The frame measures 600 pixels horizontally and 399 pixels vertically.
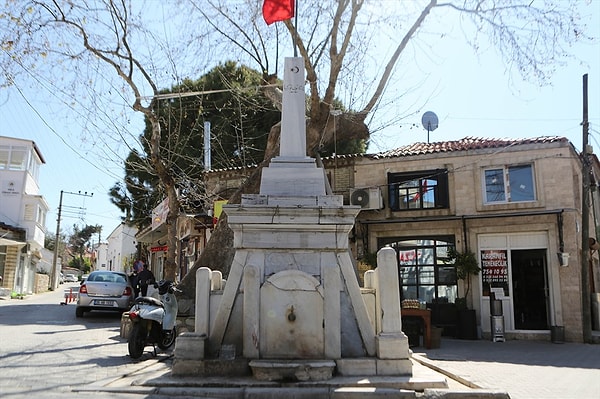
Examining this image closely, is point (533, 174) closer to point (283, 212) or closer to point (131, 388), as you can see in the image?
point (283, 212)

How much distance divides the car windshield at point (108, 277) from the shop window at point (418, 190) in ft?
28.9

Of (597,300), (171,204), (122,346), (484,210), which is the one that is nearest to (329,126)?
(171,204)

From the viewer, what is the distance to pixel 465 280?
1517 cm

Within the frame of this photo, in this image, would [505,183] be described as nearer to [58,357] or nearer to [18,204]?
[58,357]

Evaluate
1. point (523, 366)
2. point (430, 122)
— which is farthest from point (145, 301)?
point (430, 122)

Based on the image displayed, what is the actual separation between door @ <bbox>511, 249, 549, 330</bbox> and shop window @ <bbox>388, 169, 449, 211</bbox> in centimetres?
273

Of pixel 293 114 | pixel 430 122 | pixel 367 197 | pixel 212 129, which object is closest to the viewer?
pixel 293 114

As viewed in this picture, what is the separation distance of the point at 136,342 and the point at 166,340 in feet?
3.02

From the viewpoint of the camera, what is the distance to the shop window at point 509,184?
14984 mm

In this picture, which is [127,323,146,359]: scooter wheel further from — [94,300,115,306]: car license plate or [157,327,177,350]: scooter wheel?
[94,300,115,306]: car license plate

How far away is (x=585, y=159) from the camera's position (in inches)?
566

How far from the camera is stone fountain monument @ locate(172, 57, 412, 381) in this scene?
6.07 metres

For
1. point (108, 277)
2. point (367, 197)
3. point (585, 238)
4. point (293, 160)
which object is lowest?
point (108, 277)

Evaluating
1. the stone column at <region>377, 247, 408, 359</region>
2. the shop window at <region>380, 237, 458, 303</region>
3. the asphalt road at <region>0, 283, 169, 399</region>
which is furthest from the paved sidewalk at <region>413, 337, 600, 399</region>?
the asphalt road at <region>0, 283, 169, 399</region>
